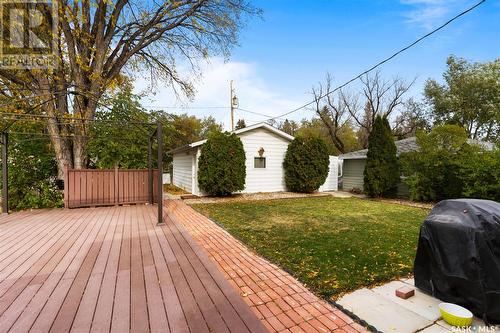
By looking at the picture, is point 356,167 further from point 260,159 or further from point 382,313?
point 382,313

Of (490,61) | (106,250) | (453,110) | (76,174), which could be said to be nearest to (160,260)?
(106,250)

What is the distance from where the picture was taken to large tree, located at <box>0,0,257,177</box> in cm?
798

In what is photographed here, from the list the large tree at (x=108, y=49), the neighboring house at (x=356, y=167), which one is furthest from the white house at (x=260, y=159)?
the neighboring house at (x=356, y=167)

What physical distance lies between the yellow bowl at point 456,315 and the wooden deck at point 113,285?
5.49ft

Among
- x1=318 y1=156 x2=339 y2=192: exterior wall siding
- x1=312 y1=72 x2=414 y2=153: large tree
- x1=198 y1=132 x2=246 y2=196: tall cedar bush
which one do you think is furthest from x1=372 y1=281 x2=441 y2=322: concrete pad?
x1=312 y1=72 x2=414 y2=153: large tree

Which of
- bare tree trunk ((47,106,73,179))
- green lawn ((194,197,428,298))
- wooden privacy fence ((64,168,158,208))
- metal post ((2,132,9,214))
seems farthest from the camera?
bare tree trunk ((47,106,73,179))

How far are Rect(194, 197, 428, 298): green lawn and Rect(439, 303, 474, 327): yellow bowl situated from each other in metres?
0.81

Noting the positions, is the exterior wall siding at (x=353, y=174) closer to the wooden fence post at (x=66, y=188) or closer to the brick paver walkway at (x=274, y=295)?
the brick paver walkway at (x=274, y=295)

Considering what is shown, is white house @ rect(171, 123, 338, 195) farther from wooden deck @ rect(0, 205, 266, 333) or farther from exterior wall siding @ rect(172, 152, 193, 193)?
wooden deck @ rect(0, 205, 266, 333)

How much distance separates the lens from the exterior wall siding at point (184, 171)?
12414mm

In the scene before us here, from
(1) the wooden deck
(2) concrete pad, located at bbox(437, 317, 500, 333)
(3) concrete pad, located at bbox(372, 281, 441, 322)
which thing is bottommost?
(3) concrete pad, located at bbox(372, 281, 441, 322)

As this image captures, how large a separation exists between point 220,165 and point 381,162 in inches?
285

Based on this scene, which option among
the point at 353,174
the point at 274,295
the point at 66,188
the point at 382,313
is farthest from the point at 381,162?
the point at 66,188

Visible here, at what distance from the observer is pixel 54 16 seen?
25.8ft
